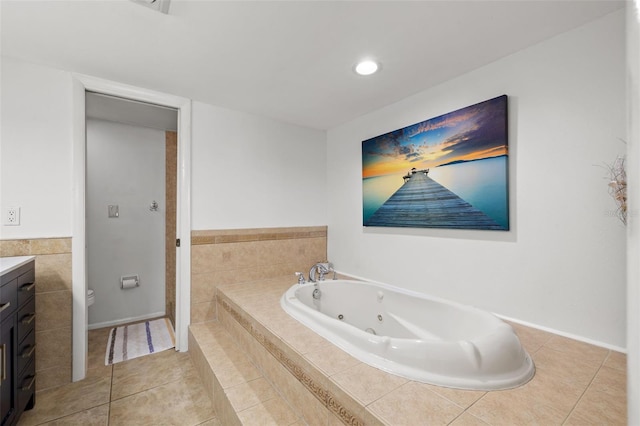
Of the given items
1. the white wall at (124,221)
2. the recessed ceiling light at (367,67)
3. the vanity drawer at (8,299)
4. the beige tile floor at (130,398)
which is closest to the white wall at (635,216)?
the recessed ceiling light at (367,67)

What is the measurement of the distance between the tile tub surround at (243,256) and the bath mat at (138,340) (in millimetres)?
446

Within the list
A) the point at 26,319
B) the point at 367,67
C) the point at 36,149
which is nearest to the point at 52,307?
Answer: the point at 26,319

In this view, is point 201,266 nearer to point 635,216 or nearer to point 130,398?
point 130,398

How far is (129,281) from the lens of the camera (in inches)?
115

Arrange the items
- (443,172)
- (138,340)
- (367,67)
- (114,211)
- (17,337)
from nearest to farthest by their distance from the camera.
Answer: (17,337)
(367,67)
(443,172)
(138,340)
(114,211)

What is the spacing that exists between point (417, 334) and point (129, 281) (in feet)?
9.49

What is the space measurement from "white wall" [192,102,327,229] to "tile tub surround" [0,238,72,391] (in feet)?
2.87

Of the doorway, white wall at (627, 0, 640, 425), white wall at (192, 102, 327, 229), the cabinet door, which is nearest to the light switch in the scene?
the doorway

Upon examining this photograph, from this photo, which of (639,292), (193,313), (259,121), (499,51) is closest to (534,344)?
(639,292)

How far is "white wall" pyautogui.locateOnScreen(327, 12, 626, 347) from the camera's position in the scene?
1.34m

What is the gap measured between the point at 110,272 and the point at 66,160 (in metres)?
1.50

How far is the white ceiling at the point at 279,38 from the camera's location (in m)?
1.31

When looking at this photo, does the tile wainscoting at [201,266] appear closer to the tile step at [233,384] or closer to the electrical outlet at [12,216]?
the electrical outlet at [12,216]

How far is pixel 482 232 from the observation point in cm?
180
